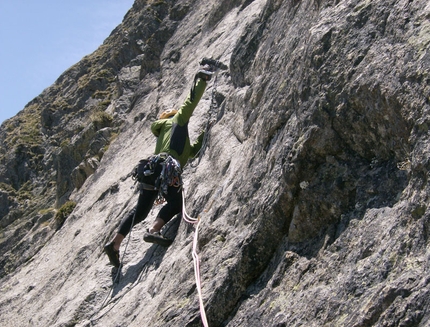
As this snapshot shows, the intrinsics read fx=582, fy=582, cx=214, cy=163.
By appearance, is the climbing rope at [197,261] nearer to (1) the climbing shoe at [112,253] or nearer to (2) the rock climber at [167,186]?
(2) the rock climber at [167,186]

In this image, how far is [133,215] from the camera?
981cm

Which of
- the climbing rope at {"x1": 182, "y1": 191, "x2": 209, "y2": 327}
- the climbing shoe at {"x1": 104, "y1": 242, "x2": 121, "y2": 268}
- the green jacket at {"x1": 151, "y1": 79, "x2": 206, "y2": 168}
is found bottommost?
the climbing rope at {"x1": 182, "y1": 191, "x2": 209, "y2": 327}

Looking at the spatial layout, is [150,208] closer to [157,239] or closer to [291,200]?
[157,239]

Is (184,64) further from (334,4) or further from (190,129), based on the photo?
(334,4)

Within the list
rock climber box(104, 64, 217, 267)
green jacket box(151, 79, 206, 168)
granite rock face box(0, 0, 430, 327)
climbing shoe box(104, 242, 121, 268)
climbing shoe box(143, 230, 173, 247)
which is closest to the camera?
granite rock face box(0, 0, 430, 327)

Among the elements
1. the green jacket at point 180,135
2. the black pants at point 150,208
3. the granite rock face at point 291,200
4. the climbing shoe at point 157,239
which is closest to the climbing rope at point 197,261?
the granite rock face at point 291,200

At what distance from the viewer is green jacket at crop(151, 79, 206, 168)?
1008cm

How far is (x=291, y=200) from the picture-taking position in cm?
626

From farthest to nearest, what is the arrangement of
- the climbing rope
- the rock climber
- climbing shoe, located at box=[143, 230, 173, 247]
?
the rock climber → climbing shoe, located at box=[143, 230, 173, 247] → the climbing rope

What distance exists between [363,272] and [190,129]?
22.8ft

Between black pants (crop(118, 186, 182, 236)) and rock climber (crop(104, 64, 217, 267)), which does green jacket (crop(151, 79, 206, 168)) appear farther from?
black pants (crop(118, 186, 182, 236))

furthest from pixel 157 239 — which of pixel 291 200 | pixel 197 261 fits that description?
pixel 291 200

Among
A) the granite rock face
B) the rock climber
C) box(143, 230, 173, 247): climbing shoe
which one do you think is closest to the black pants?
the rock climber

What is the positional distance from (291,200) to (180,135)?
4256 mm
